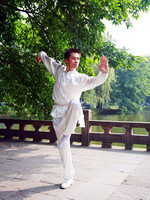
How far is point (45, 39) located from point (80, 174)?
162 inches

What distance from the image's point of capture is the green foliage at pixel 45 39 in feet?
20.1

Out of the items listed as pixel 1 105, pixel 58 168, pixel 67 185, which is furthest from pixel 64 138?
pixel 1 105

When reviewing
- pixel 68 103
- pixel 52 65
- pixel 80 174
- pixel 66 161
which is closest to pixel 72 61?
pixel 52 65

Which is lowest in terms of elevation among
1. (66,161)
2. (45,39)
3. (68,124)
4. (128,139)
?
(128,139)

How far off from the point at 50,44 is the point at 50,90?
1290 millimetres

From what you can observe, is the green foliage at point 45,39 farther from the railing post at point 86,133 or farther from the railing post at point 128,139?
the railing post at point 128,139

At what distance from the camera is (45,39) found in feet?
23.8

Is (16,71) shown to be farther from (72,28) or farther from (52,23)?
(72,28)

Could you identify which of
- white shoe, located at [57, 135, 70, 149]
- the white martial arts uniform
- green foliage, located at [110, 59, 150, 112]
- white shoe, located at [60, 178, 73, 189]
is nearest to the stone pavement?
white shoe, located at [60, 178, 73, 189]

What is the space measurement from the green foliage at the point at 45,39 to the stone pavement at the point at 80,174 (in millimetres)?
1632

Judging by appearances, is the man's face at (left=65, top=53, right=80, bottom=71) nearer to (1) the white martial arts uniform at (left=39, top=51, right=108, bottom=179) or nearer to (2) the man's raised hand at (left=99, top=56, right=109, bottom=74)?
(1) the white martial arts uniform at (left=39, top=51, right=108, bottom=179)

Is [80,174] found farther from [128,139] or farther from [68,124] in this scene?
[128,139]

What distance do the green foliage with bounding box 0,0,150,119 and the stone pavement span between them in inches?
64.2

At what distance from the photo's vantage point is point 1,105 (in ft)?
27.9
